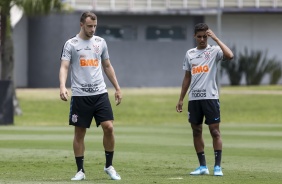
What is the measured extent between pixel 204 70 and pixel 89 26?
1.93 meters

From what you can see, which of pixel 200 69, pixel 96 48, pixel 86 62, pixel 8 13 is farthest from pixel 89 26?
pixel 8 13

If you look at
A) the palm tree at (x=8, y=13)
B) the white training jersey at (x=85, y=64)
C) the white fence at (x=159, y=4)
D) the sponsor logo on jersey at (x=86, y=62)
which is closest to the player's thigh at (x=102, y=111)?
the white training jersey at (x=85, y=64)

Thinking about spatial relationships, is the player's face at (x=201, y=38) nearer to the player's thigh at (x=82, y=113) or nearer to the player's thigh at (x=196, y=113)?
the player's thigh at (x=196, y=113)

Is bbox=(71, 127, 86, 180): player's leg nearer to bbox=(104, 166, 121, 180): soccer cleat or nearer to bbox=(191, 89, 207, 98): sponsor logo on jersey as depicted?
bbox=(104, 166, 121, 180): soccer cleat

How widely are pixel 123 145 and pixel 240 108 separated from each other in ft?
72.6

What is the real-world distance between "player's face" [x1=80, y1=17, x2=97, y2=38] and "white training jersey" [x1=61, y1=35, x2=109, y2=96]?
0.17m

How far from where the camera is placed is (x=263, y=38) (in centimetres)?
6650

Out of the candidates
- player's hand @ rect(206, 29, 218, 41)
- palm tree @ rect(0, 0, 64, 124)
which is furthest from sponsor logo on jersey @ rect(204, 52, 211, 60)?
palm tree @ rect(0, 0, 64, 124)

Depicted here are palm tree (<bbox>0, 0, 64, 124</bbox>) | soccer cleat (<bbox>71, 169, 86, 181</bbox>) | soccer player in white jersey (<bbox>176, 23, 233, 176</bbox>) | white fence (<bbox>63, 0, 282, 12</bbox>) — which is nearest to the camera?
soccer cleat (<bbox>71, 169, 86, 181</bbox>)

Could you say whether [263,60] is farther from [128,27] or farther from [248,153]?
[248,153]

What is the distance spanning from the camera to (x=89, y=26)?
13.9 metres

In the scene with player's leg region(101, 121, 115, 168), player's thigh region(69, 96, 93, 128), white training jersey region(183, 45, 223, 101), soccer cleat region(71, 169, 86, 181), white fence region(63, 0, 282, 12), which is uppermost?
white training jersey region(183, 45, 223, 101)

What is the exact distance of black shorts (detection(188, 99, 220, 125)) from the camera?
1491 centimetres

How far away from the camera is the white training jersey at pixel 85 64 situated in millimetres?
14016
